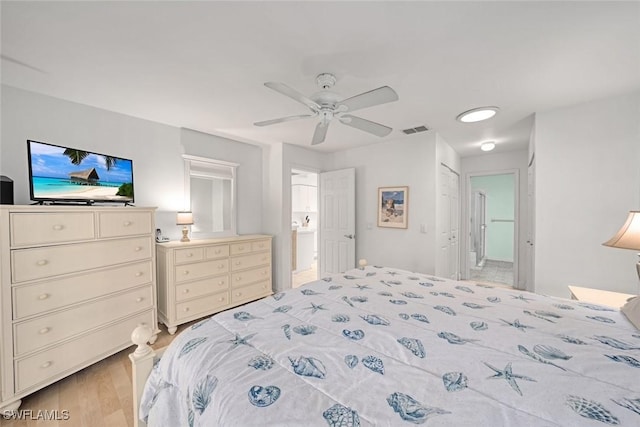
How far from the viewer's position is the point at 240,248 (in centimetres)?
342

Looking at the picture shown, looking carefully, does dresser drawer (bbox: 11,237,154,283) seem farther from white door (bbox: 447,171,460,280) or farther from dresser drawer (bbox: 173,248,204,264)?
white door (bbox: 447,171,460,280)

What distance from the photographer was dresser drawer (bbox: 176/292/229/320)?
2863 millimetres

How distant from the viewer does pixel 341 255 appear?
4.32 m

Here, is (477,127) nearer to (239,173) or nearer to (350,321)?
(350,321)

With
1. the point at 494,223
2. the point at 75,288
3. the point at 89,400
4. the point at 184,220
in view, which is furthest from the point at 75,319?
the point at 494,223

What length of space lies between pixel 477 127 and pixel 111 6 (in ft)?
11.7

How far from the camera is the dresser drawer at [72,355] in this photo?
178 cm

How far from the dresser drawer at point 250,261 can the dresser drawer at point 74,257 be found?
1.02 meters

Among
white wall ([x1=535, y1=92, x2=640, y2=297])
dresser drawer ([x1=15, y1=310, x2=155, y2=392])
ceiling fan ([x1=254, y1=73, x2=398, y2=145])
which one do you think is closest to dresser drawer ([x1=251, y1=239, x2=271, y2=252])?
dresser drawer ([x1=15, y1=310, x2=155, y2=392])

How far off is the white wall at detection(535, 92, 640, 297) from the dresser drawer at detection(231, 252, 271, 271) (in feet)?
10.6

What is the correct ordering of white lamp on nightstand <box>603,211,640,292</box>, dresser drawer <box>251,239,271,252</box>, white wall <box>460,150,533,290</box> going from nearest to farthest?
white lamp on nightstand <box>603,211,640,292</box> < dresser drawer <box>251,239,271,252</box> < white wall <box>460,150,533,290</box>

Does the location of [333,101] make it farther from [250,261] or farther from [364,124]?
[250,261]

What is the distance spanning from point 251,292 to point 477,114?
3460 millimetres

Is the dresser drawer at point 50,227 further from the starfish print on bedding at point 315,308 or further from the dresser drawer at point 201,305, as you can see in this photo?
the starfish print on bedding at point 315,308
